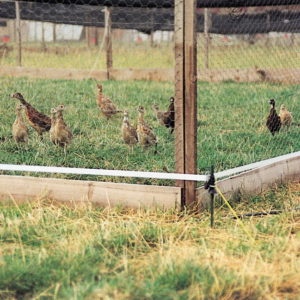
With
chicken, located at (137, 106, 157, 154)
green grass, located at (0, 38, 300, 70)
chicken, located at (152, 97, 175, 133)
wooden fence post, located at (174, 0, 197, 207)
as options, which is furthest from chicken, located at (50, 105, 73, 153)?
green grass, located at (0, 38, 300, 70)

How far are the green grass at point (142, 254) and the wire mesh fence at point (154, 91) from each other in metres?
1.19

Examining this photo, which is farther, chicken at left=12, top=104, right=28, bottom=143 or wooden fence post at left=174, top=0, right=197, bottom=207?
chicken at left=12, top=104, right=28, bottom=143

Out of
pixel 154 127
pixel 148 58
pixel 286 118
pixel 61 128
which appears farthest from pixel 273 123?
pixel 148 58

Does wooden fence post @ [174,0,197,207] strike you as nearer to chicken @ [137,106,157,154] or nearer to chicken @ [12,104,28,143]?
chicken @ [137,106,157,154]

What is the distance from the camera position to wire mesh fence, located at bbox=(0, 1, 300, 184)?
6.67 metres

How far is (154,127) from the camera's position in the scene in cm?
838

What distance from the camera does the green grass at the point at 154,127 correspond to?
21.1ft

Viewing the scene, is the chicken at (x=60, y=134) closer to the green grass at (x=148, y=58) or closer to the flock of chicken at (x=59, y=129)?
the flock of chicken at (x=59, y=129)

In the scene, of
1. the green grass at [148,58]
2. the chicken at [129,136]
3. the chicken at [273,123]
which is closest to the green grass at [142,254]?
the chicken at [129,136]

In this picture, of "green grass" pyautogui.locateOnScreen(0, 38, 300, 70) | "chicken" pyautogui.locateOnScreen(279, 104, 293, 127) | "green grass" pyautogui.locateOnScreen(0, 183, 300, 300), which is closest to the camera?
"green grass" pyautogui.locateOnScreen(0, 183, 300, 300)

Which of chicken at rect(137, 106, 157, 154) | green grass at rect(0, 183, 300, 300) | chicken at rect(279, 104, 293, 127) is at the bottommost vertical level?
green grass at rect(0, 183, 300, 300)

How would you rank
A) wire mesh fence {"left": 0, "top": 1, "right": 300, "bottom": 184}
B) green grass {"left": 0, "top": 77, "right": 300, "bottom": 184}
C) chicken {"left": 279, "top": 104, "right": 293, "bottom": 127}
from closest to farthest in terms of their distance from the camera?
1. green grass {"left": 0, "top": 77, "right": 300, "bottom": 184}
2. wire mesh fence {"left": 0, "top": 1, "right": 300, "bottom": 184}
3. chicken {"left": 279, "top": 104, "right": 293, "bottom": 127}

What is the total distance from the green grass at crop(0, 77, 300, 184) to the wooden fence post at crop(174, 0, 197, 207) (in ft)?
2.54

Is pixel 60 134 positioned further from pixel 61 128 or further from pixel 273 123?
pixel 273 123
